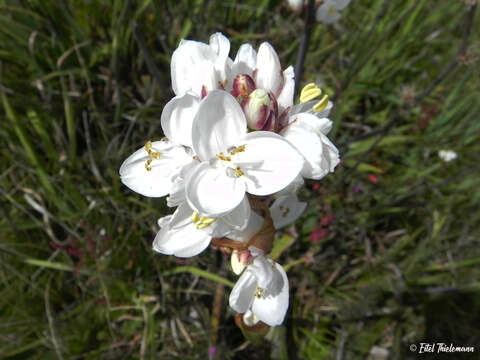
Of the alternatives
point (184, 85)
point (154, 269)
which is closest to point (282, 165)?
point (184, 85)

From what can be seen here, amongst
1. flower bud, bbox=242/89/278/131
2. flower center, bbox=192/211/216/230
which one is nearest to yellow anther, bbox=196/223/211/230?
flower center, bbox=192/211/216/230

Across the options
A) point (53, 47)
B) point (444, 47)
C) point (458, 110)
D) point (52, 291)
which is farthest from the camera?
point (444, 47)

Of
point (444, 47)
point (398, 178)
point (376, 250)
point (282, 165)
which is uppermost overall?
point (282, 165)

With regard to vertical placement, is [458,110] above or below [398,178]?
above

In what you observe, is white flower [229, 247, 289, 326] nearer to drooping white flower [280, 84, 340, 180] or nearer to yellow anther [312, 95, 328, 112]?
drooping white flower [280, 84, 340, 180]

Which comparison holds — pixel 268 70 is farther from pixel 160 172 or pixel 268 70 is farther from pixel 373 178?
pixel 373 178

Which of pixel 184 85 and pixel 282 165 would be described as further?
pixel 184 85

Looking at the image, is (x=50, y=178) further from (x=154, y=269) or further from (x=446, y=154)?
(x=446, y=154)

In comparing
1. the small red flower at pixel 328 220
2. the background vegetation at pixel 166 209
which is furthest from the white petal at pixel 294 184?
the small red flower at pixel 328 220
